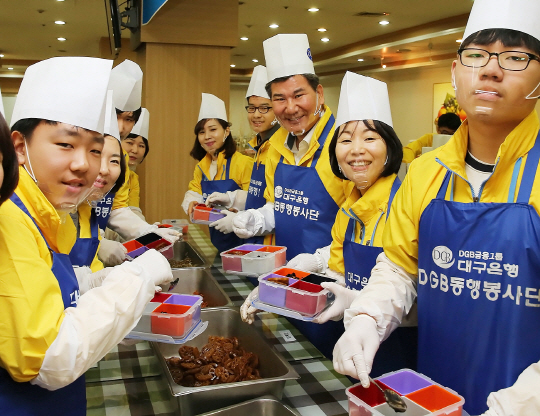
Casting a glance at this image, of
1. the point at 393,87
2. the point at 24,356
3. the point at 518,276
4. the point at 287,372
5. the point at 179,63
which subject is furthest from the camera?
the point at 393,87

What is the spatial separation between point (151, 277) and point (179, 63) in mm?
4054

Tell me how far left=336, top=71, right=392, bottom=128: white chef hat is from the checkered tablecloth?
32.0 inches

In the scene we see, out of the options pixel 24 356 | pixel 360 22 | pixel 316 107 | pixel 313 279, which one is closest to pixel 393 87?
pixel 360 22

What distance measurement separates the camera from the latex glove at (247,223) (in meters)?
2.39

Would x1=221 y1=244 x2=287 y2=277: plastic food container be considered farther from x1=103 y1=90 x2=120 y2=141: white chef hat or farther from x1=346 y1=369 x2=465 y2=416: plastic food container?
x1=346 y1=369 x2=465 y2=416: plastic food container

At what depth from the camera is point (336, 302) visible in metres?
1.40

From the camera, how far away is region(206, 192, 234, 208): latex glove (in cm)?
321

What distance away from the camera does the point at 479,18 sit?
3.64ft

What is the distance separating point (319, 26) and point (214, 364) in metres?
7.26

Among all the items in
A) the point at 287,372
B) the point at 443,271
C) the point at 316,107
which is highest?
the point at 316,107

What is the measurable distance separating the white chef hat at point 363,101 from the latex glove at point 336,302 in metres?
0.61

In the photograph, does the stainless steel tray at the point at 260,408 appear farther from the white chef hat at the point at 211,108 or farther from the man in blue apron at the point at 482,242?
the white chef hat at the point at 211,108

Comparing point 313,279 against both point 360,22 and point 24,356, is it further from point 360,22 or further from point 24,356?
point 360,22

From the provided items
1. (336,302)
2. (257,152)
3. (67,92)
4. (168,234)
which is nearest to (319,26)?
(257,152)
